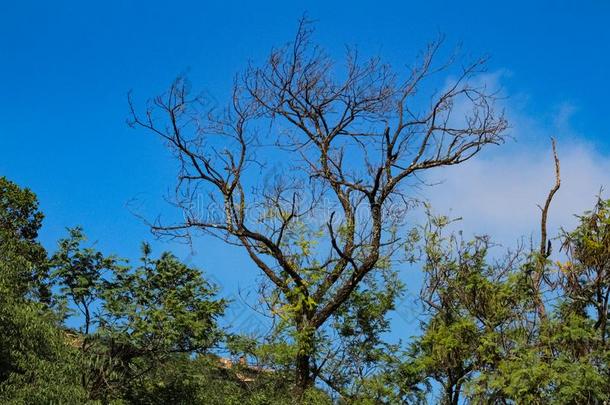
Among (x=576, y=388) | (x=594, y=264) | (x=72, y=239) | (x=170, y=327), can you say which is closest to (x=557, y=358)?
(x=576, y=388)

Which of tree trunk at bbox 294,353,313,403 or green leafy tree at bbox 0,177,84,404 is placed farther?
tree trunk at bbox 294,353,313,403

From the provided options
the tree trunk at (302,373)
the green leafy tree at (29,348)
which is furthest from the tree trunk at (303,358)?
the green leafy tree at (29,348)

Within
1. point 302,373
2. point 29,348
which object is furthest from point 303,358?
point 29,348

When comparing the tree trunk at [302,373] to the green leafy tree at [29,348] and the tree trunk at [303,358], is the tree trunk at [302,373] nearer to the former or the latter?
the tree trunk at [303,358]

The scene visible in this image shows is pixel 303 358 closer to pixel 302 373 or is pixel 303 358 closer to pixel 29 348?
pixel 302 373

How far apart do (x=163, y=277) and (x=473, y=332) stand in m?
4.95

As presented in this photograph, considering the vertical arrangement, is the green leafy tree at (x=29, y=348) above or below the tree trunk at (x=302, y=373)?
below

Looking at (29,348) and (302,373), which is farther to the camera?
(302,373)

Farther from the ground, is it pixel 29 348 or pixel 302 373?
pixel 302 373

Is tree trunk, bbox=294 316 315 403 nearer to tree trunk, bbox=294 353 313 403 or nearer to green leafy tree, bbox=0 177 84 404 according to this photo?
tree trunk, bbox=294 353 313 403

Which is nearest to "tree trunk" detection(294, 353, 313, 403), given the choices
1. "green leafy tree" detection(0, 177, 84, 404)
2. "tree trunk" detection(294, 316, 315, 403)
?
"tree trunk" detection(294, 316, 315, 403)

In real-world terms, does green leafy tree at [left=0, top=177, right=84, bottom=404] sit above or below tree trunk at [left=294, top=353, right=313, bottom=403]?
below

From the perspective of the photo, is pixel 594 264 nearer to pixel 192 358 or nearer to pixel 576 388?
pixel 576 388

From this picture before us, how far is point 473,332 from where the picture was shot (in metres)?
11.4
